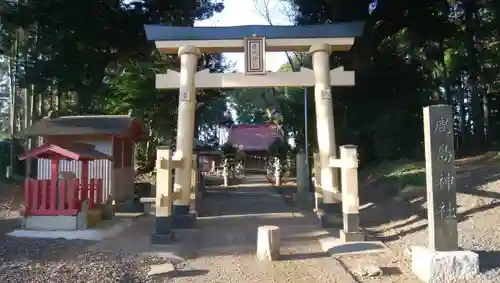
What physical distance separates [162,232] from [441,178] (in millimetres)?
4856

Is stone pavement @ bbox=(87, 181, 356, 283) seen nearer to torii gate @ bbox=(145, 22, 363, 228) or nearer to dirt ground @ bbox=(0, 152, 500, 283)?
dirt ground @ bbox=(0, 152, 500, 283)

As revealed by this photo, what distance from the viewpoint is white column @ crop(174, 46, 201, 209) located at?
9930 millimetres

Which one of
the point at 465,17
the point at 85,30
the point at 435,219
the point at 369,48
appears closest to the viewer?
the point at 435,219

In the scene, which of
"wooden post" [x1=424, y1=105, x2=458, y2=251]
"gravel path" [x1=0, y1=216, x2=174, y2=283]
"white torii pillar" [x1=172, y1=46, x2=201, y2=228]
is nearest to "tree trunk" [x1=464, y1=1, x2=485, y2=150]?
"white torii pillar" [x1=172, y1=46, x2=201, y2=228]

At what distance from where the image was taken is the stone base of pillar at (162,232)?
859 cm

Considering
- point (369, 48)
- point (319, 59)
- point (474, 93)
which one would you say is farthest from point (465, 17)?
point (319, 59)

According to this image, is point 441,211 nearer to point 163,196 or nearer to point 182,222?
point 163,196

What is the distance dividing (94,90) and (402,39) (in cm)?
1119

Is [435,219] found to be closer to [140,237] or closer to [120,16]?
[140,237]

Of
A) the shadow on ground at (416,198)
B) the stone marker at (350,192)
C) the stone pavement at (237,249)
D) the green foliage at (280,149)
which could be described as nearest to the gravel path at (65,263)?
the stone pavement at (237,249)

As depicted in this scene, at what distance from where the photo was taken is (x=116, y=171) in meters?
15.2

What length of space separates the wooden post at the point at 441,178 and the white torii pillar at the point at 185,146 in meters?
5.16

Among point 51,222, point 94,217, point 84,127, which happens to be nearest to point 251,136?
point 84,127

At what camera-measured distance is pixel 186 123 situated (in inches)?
399
